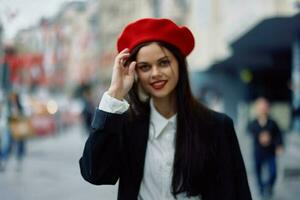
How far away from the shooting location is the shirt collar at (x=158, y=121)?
89.2 inches

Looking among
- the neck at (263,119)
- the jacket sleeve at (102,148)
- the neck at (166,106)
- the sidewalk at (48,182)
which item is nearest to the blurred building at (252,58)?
the neck at (263,119)

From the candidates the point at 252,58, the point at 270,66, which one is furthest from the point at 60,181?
the point at 270,66

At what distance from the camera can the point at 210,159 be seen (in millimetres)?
2188

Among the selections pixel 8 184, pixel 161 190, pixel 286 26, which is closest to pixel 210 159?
pixel 161 190

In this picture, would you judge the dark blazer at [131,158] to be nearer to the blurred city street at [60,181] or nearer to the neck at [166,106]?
the neck at [166,106]

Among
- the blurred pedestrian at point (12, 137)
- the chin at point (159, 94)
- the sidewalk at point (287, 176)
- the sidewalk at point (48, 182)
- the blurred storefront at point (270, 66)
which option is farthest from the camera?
the blurred storefront at point (270, 66)

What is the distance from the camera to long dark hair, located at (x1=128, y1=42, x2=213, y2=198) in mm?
2156

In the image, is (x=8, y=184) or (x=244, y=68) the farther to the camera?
(x=244, y=68)

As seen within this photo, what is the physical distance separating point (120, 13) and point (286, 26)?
5113 cm

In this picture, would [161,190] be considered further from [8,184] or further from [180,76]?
[8,184]

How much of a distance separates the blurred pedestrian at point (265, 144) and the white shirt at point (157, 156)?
19.2 feet

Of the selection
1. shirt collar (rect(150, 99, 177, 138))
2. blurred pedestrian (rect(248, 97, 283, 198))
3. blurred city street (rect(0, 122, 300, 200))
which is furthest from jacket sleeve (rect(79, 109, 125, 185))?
blurred pedestrian (rect(248, 97, 283, 198))

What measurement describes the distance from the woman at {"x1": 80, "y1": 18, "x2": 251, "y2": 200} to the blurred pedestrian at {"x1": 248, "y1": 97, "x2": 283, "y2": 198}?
5853 mm

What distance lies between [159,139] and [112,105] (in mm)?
233
